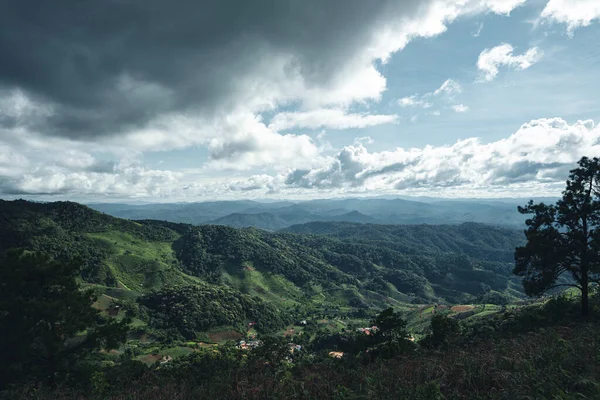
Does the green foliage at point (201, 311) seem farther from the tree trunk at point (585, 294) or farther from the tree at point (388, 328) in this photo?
the tree trunk at point (585, 294)

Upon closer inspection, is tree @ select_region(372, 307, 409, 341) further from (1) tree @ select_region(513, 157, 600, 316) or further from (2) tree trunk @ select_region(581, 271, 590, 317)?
(2) tree trunk @ select_region(581, 271, 590, 317)

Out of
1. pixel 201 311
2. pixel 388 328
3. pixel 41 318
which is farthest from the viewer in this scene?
pixel 201 311

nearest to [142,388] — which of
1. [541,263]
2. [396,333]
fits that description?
[541,263]

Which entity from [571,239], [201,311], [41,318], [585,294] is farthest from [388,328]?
[201,311]

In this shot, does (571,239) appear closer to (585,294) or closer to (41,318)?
(585,294)

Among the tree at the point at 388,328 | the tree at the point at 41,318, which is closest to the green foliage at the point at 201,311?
the tree at the point at 388,328
